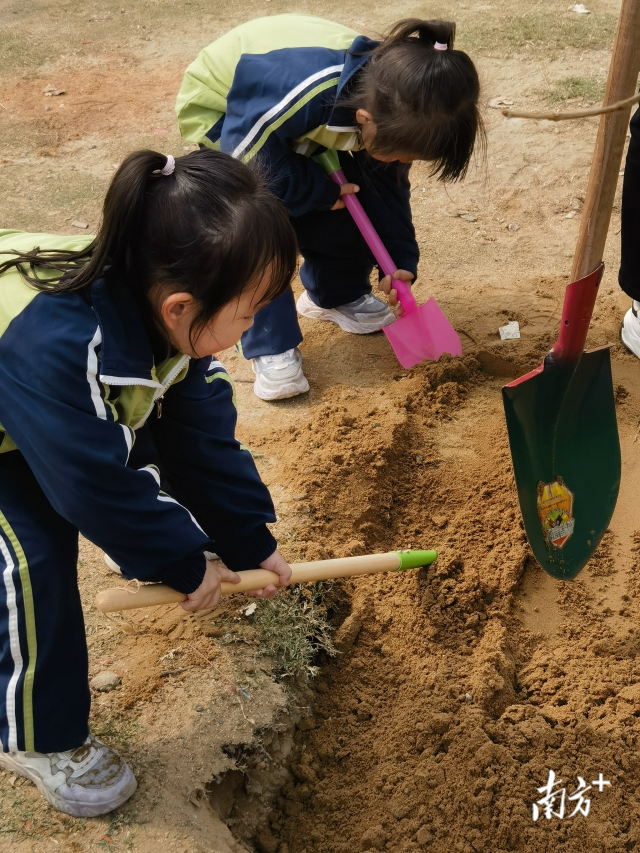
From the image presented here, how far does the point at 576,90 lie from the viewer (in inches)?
193

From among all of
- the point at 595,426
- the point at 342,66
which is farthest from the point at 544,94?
the point at 595,426

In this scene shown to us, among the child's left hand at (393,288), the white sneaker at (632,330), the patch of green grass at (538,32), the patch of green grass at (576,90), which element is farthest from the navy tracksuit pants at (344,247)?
the patch of green grass at (538,32)

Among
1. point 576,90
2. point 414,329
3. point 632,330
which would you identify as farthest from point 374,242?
point 576,90

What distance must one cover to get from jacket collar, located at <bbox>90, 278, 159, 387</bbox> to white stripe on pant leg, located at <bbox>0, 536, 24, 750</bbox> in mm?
428

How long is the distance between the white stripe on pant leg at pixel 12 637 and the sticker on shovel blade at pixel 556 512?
146 cm

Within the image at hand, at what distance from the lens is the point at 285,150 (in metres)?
2.80

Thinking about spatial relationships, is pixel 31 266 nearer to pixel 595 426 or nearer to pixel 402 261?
pixel 595 426

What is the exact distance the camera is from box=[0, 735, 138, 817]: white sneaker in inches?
69.1

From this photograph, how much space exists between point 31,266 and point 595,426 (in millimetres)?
1689

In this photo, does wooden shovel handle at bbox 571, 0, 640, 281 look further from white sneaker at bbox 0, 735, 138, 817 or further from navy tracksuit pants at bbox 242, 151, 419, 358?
white sneaker at bbox 0, 735, 138, 817

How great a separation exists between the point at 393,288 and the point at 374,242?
0.19 meters

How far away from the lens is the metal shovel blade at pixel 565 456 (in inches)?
93.7

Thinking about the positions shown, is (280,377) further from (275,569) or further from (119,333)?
(119,333)

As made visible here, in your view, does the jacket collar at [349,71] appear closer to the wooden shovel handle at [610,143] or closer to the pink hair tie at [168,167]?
the wooden shovel handle at [610,143]
